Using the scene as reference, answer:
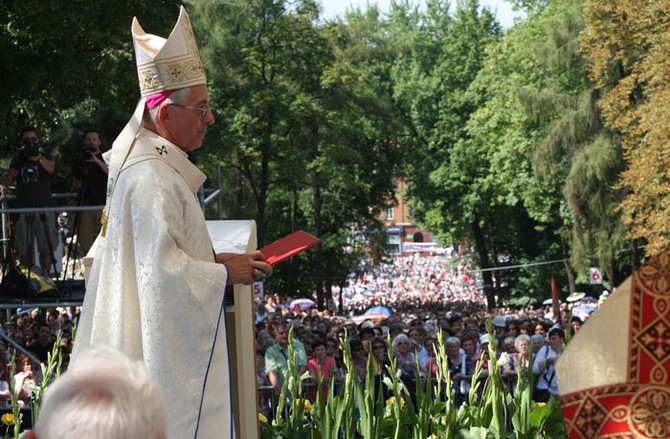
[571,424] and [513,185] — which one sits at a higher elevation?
[513,185]

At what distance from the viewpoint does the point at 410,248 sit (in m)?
109

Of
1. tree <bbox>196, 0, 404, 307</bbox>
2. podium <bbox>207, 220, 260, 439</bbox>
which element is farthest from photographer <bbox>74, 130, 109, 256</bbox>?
tree <bbox>196, 0, 404, 307</bbox>

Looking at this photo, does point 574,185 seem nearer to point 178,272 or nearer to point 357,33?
point 357,33

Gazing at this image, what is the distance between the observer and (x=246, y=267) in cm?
372

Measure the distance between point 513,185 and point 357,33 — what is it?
806cm

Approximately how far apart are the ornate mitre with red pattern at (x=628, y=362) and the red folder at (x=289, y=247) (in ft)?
6.46

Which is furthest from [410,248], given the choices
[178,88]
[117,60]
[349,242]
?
[178,88]

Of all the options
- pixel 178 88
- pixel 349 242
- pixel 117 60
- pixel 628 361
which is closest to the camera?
pixel 628 361

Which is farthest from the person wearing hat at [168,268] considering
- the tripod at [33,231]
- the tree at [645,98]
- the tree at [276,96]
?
the tree at [276,96]

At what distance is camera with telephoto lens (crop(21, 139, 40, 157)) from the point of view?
10008 millimetres

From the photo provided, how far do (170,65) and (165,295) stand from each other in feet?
2.92

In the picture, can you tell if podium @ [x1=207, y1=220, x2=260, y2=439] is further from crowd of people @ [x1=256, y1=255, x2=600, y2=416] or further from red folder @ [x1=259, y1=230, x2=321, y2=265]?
crowd of people @ [x1=256, y1=255, x2=600, y2=416]

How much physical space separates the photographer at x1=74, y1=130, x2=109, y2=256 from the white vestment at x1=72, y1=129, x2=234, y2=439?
6.06 meters

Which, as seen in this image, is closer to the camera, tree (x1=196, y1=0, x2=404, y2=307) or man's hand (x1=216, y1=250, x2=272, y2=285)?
man's hand (x1=216, y1=250, x2=272, y2=285)
